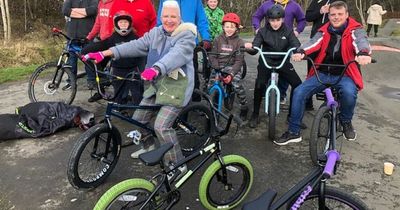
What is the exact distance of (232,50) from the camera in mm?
5688

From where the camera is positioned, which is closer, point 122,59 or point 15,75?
point 122,59

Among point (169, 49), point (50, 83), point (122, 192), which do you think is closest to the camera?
point (122, 192)

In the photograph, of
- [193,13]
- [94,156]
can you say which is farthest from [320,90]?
[94,156]

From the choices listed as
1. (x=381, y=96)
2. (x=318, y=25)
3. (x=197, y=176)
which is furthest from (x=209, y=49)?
(x=381, y=96)

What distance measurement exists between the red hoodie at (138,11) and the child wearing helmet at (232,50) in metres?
1.04

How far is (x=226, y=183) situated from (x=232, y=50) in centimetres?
268

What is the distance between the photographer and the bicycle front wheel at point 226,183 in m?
3.31

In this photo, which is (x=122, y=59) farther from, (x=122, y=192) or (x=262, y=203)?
(x=262, y=203)

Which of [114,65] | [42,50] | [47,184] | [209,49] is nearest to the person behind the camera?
[47,184]

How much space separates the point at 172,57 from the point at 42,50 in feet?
33.0

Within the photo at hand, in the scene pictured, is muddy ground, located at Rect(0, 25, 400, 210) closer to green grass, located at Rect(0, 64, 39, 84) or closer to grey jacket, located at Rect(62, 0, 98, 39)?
grey jacket, located at Rect(62, 0, 98, 39)

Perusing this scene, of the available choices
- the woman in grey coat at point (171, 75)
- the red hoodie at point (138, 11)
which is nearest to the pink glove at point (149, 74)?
the woman in grey coat at point (171, 75)

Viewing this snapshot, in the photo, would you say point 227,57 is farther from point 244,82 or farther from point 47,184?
point 47,184

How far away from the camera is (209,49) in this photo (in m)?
5.69
